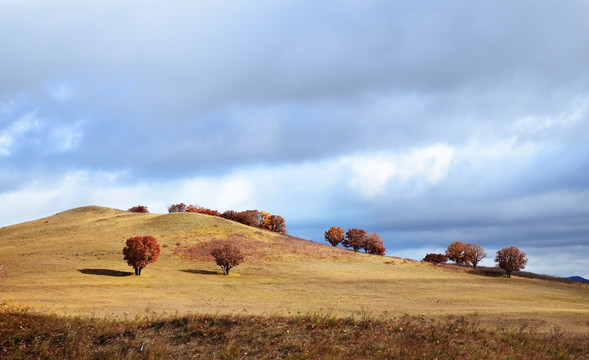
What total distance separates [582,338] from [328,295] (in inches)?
991

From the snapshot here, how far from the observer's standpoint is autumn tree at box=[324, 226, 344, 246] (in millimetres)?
137000

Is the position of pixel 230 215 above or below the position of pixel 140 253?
above

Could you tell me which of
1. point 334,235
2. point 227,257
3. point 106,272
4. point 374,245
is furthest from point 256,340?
point 334,235

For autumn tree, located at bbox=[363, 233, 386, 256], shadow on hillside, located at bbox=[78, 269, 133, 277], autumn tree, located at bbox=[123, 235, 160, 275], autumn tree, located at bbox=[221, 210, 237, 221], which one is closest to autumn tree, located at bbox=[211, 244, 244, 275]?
autumn tree, located at bbox=[123, 235, 160, 275]

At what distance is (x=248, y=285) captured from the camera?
5222 cm

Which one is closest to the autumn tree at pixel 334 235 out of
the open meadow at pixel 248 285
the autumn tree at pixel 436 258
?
the autumn tree at pixel 436 258

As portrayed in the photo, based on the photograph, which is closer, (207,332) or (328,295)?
(207,332)

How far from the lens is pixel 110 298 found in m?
37.2

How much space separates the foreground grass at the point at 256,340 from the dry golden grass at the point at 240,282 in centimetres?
461

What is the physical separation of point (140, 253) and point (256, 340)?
1660 inches

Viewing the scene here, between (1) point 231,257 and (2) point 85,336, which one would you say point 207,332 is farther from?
(1) point 231,257

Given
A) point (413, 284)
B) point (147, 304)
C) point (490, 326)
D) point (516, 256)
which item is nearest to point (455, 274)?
point (516, 256)

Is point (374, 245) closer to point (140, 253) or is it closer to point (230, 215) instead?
point (230, 215)

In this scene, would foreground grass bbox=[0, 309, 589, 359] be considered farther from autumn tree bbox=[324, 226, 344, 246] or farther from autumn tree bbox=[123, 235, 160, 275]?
autumn tree bbox=[324, 226, 344, 246]
